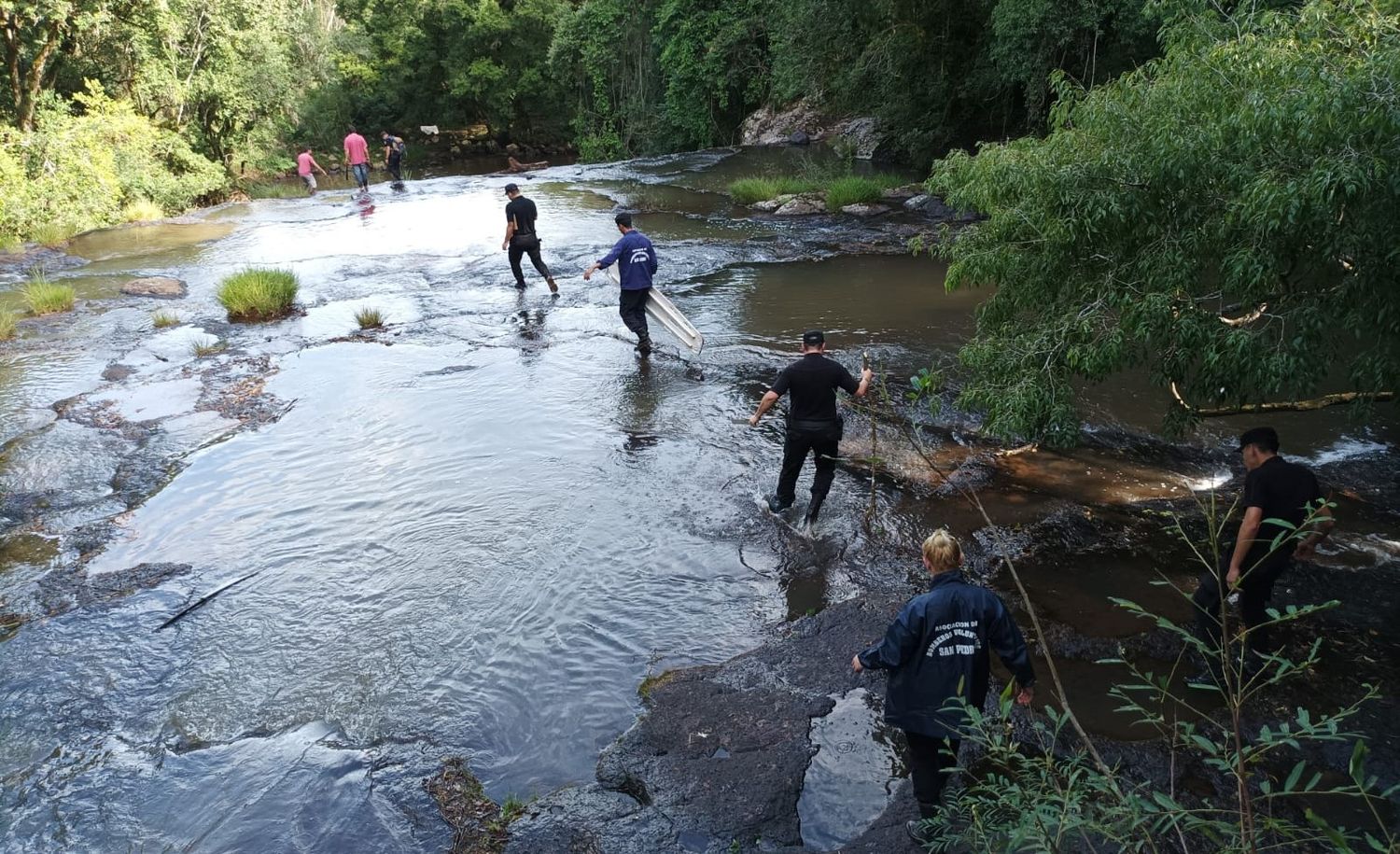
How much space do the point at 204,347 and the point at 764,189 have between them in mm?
13836

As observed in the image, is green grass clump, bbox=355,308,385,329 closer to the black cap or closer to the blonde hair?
the blonde hair

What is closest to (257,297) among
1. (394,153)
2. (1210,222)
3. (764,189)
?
(764,189)

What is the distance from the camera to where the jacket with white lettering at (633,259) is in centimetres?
1102

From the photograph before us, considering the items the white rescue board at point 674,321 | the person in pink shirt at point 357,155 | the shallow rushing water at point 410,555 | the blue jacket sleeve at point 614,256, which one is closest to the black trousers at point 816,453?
the shallow rushing water at point 410,555

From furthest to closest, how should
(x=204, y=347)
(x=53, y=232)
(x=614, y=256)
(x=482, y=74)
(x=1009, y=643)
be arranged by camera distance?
(x=482, y=74) → (x=53, y=232) → (x=204, y=347) → (x=614, y=256) → (x=1009, y=643)

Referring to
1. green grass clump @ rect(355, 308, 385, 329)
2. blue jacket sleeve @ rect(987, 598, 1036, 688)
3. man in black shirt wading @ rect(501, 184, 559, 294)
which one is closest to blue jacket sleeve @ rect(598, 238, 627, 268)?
man in black shirt wading @ rect(501, 184, 559, 294)

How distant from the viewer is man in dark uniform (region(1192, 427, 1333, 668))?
16.1ft

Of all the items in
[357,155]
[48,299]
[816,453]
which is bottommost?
[816,453]

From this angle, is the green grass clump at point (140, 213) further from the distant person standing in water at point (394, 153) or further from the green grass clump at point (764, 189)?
the green grass clump at point (764, 189)

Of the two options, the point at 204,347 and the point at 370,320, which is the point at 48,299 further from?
the point at 370,320

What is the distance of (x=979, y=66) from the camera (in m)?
22.6

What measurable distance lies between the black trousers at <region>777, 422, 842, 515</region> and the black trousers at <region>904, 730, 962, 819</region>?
10.4 ft

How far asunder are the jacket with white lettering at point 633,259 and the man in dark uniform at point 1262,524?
747 cm

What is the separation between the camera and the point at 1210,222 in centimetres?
566
